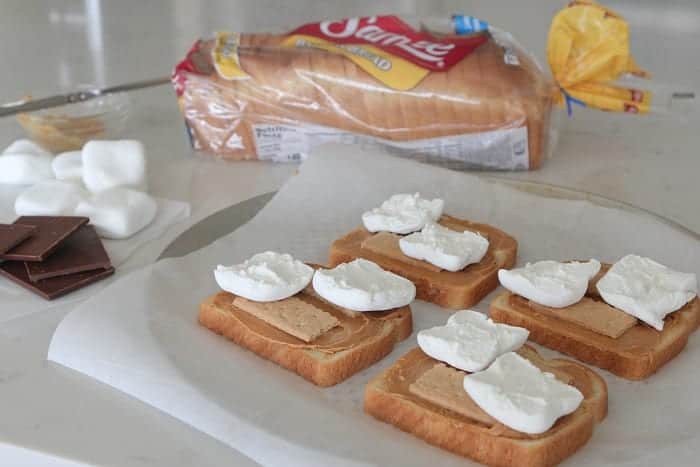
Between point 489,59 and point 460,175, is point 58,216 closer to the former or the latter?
point 460,175

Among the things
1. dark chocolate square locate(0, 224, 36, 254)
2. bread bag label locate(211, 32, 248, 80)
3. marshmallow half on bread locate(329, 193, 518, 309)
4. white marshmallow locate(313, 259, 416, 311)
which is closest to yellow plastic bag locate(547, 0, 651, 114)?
marshmallow half on bread locate(329, 193, 518, 309)

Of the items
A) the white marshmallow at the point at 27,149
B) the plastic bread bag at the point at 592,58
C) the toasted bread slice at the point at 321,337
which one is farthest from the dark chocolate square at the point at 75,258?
the plastic bread bag at the point at 592,58

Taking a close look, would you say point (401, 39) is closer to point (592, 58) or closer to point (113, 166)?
point (592, 58)

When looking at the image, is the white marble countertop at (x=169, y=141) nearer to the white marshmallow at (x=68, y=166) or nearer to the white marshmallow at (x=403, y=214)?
the white marshmallow at (x=68, y=166)

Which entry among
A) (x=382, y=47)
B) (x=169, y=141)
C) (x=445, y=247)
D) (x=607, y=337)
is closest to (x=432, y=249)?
(x=445, y=247)

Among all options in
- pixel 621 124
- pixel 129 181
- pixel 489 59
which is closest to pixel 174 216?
pixel 129 181

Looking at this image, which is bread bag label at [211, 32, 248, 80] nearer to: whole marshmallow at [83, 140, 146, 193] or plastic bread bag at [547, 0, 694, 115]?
whole marshmallow at [83, 140, 146, 193]
